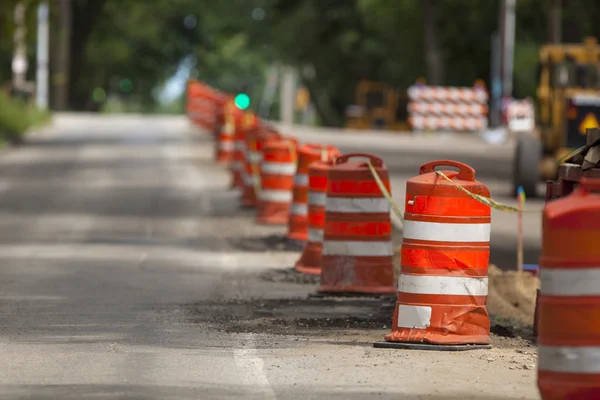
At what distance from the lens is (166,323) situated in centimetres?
1259

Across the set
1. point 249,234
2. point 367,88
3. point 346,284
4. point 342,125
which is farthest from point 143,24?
point 346,284

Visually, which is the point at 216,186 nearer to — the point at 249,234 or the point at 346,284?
the point at 249,234

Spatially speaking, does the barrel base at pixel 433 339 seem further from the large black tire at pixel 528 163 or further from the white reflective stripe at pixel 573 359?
the large black tire at pixel 528 163

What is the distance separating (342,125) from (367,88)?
43.4ft

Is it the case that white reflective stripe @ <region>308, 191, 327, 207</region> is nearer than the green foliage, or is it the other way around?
white reflective stripe @ <region>308, 191, 327, 207</region>

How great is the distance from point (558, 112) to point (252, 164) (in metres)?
6.02

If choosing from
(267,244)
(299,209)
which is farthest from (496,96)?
(299,209)

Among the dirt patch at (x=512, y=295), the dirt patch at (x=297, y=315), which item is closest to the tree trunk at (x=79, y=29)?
the dirt patch at (x=512, y=295)

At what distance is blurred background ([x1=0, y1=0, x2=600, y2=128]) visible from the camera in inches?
2240

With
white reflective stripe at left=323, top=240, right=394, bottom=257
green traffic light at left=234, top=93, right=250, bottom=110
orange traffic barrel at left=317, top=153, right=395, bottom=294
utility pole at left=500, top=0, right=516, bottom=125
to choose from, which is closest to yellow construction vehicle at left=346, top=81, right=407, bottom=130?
utility pole at left=500, top=0, right=516, bottom=125

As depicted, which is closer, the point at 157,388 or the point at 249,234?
the point at 157,388

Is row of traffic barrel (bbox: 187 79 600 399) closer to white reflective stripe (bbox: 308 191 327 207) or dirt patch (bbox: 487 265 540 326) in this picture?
white reflective stripe (bbox: 308 191 327 207)

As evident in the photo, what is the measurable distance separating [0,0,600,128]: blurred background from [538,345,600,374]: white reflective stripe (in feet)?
105

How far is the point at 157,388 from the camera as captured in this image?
9609mm
